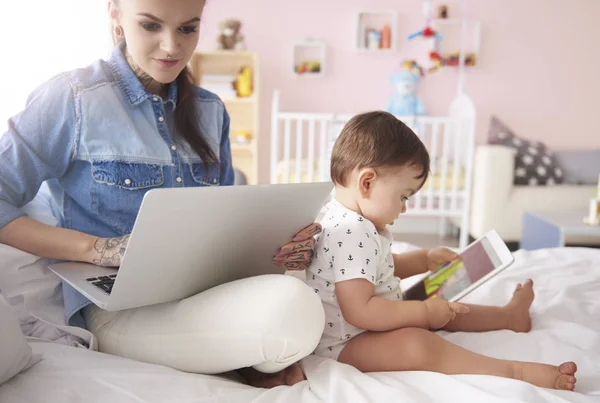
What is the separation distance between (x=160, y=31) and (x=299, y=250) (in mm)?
505

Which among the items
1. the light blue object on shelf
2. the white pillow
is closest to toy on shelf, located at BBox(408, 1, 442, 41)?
the light blue object on shelf

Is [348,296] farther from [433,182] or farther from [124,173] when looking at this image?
[433,182]

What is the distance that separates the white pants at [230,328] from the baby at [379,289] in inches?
5.7

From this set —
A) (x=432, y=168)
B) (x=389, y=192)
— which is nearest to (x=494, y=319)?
(x=389, y=192)

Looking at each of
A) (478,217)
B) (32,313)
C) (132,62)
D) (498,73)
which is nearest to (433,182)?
(478,217)

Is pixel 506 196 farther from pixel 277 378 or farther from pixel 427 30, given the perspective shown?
pixel 277 378

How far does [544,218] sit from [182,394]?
2.65 meters

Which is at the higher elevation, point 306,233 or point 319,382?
point 306,233

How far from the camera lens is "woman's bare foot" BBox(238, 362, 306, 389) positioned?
Result: 0.96m

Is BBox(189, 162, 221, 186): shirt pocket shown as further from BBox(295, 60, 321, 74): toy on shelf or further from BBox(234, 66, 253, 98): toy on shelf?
BBox(295, 60, 321, 74): toy on shelf

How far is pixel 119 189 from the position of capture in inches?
A: 45.8

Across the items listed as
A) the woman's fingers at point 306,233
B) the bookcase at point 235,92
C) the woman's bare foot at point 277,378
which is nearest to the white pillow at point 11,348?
the woman's bare foot at point 277,378

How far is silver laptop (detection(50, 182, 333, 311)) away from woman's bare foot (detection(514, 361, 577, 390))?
431 mm

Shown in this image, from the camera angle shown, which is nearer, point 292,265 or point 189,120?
point 292,265
